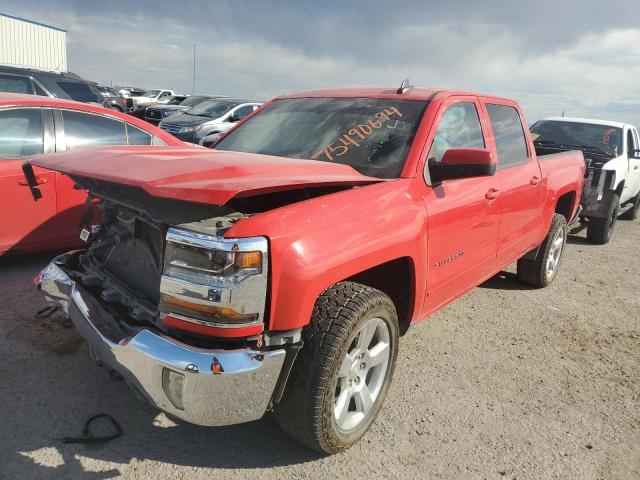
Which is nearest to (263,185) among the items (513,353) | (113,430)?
(113,430)

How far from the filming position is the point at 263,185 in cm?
202

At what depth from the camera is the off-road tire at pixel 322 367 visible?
2.20 metres

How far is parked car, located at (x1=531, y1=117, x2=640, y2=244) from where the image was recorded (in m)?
7.24

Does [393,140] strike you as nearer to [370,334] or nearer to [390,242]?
[390,242]


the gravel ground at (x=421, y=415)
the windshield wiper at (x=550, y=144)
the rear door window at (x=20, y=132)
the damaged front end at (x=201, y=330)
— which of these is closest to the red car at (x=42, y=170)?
the rear door window at (x=20, y=132)

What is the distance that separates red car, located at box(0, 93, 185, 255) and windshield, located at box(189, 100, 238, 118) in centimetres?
869

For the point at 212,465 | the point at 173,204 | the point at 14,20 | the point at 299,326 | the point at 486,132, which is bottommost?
the point at 212,465

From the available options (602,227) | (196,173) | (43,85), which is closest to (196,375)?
(196,173)

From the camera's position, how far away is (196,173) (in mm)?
2057

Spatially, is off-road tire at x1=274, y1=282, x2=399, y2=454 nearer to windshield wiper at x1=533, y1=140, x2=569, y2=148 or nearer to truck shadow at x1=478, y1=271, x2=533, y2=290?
truck shadow at x1=478, y1=271, x2=533, y2=290

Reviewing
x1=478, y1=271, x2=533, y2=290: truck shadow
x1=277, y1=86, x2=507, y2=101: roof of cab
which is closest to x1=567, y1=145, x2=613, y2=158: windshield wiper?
x1=478, y1=271, x2=533, y2=290: truck shadow

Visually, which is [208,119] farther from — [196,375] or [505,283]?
[196,375]

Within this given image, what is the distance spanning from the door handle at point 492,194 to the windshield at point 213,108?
35.0 feet

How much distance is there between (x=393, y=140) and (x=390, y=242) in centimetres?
86
